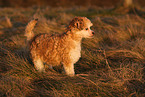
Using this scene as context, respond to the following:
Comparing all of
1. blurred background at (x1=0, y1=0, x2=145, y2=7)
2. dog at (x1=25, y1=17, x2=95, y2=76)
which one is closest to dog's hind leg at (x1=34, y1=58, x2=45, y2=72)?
dog at (x1=25, y1=17, x2=95, y2=76)

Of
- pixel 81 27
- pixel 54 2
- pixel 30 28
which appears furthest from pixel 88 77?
pixel 54 2

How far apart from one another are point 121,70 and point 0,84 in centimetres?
288

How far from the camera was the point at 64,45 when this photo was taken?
13.6 feet

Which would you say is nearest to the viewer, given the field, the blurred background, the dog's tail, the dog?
the field

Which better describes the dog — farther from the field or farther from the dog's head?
the field

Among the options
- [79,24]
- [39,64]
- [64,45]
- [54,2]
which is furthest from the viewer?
[54,2]

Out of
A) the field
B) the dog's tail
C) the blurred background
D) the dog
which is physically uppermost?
the blurred background

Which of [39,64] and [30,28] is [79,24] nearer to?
[30,28]

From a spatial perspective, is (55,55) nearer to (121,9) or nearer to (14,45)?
(14,45)

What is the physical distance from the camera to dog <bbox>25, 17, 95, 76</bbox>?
4043mm

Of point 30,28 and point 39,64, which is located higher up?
point 30,28

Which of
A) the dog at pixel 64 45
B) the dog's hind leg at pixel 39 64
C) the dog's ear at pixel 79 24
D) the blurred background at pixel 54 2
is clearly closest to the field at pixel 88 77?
the dog's hind leg at pixel 39 64

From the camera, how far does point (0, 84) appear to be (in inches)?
146

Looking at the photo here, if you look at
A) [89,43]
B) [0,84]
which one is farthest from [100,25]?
[0,84]
